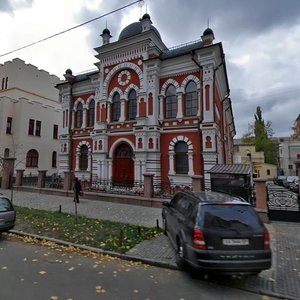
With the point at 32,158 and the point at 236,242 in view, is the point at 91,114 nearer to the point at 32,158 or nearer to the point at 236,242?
the point at 32,158

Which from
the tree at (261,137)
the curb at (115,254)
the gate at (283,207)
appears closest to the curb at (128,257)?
the curb at (115,254)

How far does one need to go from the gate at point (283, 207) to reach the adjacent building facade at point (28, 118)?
26947mm

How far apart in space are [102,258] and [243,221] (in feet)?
11.8

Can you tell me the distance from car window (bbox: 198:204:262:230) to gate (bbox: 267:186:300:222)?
6524 mm

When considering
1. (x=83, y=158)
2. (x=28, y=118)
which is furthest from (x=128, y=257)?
(x=28, y=118)

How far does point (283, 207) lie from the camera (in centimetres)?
1100

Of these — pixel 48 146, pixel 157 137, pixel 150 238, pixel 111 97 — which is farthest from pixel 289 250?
pixel 48 146

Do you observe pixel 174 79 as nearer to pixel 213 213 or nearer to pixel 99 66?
pixel 99 66

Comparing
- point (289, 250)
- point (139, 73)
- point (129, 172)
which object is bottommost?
point (289, 250)

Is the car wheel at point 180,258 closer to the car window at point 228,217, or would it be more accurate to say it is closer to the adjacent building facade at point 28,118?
the car window at point 228,217

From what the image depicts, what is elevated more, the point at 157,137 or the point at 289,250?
the point at 157,137

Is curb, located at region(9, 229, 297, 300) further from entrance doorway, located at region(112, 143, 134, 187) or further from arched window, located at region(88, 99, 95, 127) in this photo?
arched window, located at region(88, 99, 95, 127)

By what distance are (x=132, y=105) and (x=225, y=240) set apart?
651 inches

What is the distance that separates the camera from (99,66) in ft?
72.1
